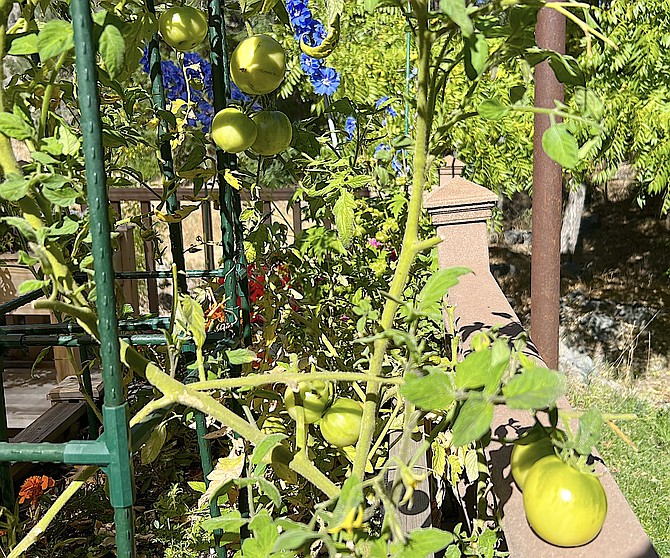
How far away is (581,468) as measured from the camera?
69 cm

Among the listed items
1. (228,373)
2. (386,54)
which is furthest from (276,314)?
(386,54)

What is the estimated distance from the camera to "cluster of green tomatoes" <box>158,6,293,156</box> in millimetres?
941

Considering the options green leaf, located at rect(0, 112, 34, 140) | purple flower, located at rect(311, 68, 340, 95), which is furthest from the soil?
green leaf, located at rect(0, 112, 34, 140)

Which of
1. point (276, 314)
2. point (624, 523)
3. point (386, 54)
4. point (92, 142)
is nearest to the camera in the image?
point (92, 142)

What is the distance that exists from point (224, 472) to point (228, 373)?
191mm

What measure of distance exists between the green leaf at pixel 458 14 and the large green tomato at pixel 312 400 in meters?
0.50

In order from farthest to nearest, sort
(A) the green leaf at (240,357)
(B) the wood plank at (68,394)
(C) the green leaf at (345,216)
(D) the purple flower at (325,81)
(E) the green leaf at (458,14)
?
(B) the wood plank at (68,394) < (D) the purple flower at (325,81) < (C) the green leaf at (345,216) < (A) the green leaf at (240,357) < (E) the green leaf at (458,14)

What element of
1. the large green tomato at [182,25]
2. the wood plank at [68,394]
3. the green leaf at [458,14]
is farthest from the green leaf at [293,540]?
the wood plank at [68,394]

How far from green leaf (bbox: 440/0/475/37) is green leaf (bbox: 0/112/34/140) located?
41 centimetres

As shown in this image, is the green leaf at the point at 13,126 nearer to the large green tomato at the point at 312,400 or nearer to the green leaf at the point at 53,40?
the green leaf at the point at 53,40

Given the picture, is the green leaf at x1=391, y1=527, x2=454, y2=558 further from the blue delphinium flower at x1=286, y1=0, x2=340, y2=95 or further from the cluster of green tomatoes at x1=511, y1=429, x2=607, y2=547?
the blue delphinium flower at x1=286, y1=0, x2=340, y2=95

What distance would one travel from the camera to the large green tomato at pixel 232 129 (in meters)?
0.99

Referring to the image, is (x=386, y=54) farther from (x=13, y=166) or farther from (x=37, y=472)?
(x=13, y=166)

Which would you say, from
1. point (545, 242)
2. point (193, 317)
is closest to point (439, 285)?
point (193, 317)
